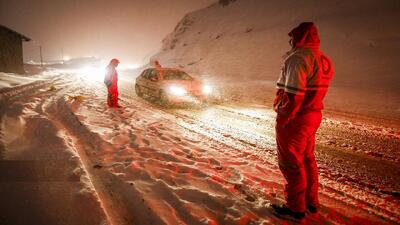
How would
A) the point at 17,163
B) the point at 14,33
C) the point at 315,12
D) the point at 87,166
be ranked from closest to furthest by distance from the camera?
the point at 17,163, the point at 87,166, the point at 14,33, the point at 315,12

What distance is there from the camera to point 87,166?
13.4 feet

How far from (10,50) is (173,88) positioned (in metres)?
28.2

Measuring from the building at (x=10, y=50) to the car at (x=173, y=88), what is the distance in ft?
81.7

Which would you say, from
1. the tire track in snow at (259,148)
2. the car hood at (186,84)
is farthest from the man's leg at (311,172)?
the car hood at (186,84)

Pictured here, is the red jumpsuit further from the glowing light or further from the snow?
the glowing light

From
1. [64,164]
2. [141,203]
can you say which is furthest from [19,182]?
[141,203]

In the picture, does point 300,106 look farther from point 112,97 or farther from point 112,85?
point 112,85

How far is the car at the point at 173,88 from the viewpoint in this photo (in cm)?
1009

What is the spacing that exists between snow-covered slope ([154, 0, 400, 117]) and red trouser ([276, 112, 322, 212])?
8.60 metres

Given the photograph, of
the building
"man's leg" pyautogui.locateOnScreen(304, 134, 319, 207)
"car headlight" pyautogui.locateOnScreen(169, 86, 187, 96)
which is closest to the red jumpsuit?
"car headlight" pyautogui.locateOnScreen(169, 86, 187, 96)

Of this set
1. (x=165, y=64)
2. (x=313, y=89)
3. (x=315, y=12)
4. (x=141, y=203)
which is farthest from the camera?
(x=165, y=64)

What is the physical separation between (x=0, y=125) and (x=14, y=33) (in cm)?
3047

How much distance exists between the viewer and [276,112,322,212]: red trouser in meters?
2.75

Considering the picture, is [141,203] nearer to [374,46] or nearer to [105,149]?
[105,149]
